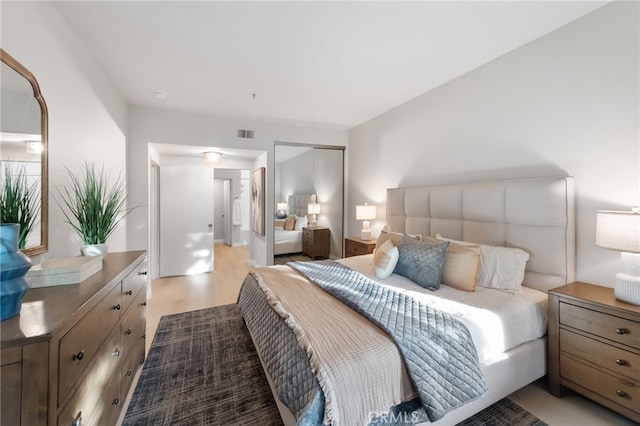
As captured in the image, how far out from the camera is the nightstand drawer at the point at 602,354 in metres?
1.49

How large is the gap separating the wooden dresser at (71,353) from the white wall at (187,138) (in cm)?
222

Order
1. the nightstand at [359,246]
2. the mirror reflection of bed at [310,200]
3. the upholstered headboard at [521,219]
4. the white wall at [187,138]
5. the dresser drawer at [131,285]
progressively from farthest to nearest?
the mirror reflection of bed at [310,200], the nightstand at [359,246], the white wall at [187,138], the upholstered headboard at [521,219], the dresser drawer at [131,285]

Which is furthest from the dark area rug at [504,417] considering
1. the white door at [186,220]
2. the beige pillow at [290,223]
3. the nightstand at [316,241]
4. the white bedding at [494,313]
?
the white door at [186,220]

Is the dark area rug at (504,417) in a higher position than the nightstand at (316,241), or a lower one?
lower

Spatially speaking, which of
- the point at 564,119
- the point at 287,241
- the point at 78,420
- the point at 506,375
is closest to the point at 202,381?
the point at 78,420

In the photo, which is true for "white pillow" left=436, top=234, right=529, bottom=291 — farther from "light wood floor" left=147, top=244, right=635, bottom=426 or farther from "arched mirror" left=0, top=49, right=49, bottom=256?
"arched mirror" left=0, top=49, right=49, bottom=256

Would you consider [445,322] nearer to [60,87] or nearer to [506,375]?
[506,375]

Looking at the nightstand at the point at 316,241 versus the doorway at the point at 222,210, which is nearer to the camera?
the nightstand at the point at 316,241

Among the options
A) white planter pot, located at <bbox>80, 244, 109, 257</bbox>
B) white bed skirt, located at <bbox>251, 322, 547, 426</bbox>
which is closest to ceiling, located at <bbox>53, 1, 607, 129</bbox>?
white planter pot, located at <bbox>80, 244, 109, 257</bbox>

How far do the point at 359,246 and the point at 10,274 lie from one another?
139 inches

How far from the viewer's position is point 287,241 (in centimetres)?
506

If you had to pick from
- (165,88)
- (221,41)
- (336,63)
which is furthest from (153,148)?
(336,63)

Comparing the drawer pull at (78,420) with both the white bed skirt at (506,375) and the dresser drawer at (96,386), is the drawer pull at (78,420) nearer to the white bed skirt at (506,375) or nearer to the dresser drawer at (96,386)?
the dresser drawer at (96,386)

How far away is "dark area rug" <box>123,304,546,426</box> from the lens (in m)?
1.64
